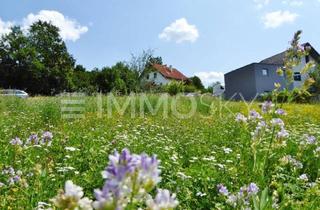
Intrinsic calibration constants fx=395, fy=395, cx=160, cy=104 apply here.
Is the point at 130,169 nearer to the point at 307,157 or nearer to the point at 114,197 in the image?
the point at 114,197

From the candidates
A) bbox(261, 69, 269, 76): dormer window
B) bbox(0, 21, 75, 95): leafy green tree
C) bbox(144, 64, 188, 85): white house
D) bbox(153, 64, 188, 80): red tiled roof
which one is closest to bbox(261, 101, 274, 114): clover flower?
bbox(261, 69, 269, 76): dormer window

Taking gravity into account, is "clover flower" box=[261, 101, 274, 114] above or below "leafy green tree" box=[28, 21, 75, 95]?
below

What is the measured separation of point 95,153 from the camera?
4.01 meters

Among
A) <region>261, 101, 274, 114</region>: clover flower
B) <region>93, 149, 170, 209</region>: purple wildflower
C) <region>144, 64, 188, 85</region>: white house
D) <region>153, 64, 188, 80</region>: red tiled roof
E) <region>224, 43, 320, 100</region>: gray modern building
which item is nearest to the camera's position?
<region>93, 149, 170, 209</region>: purple wildflower

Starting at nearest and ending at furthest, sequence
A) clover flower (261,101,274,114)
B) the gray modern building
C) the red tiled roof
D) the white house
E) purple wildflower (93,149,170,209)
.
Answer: purple wildflower (93,149,170,209)
clover flower (261,101,274,114)
the gray modern building
the white house
the red tiled roof

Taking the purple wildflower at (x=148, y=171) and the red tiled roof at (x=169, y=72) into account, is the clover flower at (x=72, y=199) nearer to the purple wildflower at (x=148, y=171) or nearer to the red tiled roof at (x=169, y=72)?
the purple wildflower at (x=148, y=171)

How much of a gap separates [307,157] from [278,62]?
3588 cm

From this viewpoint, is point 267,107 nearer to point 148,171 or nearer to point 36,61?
point 148,171

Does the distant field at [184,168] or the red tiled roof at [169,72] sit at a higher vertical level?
the red tiled roof at [169,72]

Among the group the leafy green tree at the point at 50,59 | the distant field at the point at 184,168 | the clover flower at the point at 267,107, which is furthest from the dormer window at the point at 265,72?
the clover flower at the point at 267,107

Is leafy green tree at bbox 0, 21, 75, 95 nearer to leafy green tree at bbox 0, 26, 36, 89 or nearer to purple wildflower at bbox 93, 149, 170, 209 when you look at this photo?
leafy green tree at bbox 0, 26, 36, 89

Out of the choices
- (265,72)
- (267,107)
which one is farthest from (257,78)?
(267,107)

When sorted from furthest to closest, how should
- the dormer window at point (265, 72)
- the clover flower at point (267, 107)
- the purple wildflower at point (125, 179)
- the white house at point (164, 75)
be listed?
1. the white house at point (164, 75)
2. the dormer window at point (265, 72)
3. the clover flower at point (267, 107)
4. the purple wildflower at point (125, 179)

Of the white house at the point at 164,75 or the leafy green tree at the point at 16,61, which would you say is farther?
the white house at the point at 164,75
